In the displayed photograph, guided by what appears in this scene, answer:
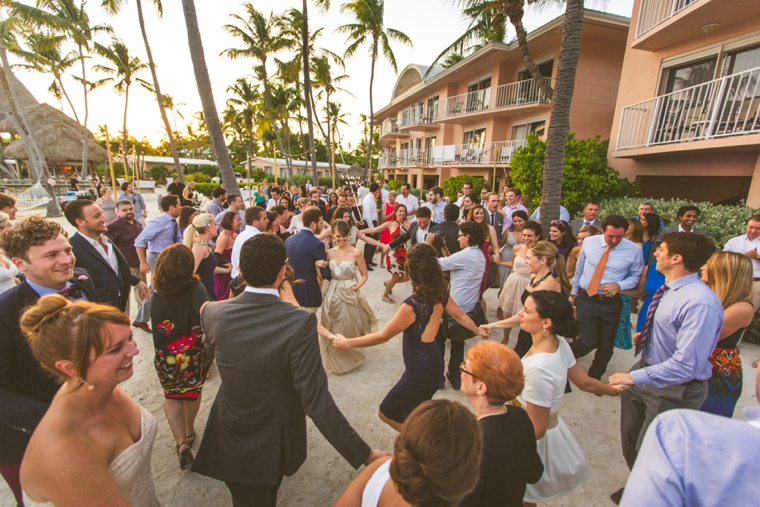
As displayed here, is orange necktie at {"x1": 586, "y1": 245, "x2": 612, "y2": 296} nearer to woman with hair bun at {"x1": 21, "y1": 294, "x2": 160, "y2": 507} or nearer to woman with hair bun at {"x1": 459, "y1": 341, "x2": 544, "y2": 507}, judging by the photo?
woman with hair bun at {"x1": 459, "y1": 341, "x2": 544, "y2": 507}

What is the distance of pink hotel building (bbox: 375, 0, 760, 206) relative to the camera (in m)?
7.23

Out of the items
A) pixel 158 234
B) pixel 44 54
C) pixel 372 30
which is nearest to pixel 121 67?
pixel 44 54

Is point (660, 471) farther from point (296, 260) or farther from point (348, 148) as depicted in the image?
point (348, 148)

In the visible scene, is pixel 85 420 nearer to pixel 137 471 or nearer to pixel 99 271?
pixel 137 471

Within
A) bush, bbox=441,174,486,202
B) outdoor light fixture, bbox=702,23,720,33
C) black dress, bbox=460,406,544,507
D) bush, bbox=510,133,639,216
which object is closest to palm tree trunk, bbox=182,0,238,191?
black dress, bbox=460,406,544,507

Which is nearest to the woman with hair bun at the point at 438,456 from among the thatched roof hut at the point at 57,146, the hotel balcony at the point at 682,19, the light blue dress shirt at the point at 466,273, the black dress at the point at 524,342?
the light blue dress shirt at the point at 466,273

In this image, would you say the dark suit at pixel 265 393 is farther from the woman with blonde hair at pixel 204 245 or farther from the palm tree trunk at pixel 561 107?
the palm tree trunk at pixel 561 107

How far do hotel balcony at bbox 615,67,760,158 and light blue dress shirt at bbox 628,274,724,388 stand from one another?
273 inches

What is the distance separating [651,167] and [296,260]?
1083 cm

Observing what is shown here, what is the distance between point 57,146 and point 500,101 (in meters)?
34.2

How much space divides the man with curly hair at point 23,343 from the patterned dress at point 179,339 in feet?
2.04

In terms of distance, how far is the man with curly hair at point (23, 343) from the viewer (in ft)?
5.26

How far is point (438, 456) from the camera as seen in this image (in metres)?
0.92

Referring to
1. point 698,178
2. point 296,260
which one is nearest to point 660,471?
point 296,260
